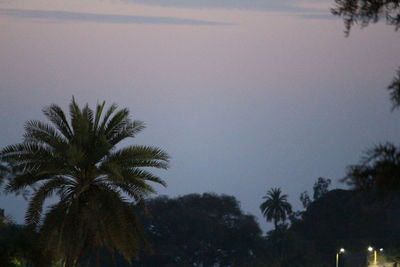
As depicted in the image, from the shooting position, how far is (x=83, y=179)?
97.2ft

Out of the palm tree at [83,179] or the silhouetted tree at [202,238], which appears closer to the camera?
the palm tree at [83,179]

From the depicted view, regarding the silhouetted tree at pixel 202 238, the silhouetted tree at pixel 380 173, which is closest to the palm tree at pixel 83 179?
the silhouetted tree at pixel 380 173

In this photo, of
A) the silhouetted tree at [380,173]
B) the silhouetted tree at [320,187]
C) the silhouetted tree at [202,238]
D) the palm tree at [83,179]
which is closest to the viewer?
the silhouetted tree at [380,173]

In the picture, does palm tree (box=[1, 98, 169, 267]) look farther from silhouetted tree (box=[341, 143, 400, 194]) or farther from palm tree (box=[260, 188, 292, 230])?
palm tree (box=[260, 188, 292, 230])

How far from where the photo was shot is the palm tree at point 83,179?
2914cm

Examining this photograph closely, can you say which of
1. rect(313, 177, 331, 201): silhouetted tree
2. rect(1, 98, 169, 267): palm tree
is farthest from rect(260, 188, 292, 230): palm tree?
rect(1, 98, 169, 267): palm tree

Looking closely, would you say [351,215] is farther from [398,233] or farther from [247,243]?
[247,243]

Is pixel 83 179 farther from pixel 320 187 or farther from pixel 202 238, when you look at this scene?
pixel 320 187

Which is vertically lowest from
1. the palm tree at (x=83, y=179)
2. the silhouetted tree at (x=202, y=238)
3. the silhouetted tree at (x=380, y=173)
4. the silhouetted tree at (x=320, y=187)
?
the silhouetted tree at (x=380, y=173)

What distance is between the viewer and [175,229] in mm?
109750

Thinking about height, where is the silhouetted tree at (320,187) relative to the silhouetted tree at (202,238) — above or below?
above

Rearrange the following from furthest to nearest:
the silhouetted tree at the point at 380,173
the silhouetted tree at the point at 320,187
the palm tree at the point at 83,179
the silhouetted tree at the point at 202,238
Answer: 1. the silhouetted tree at the point at 320,187
2. the silhouetted tree at the point at 202,238
3. the palm tree at the point at 83,179
4. the silhouetted tree at the point at 380,173

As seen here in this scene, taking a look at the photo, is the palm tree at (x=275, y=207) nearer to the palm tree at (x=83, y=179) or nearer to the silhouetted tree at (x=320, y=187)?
the silhouetted tree at (x=320, y=187)

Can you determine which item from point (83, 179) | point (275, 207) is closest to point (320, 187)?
point (275, 207)
